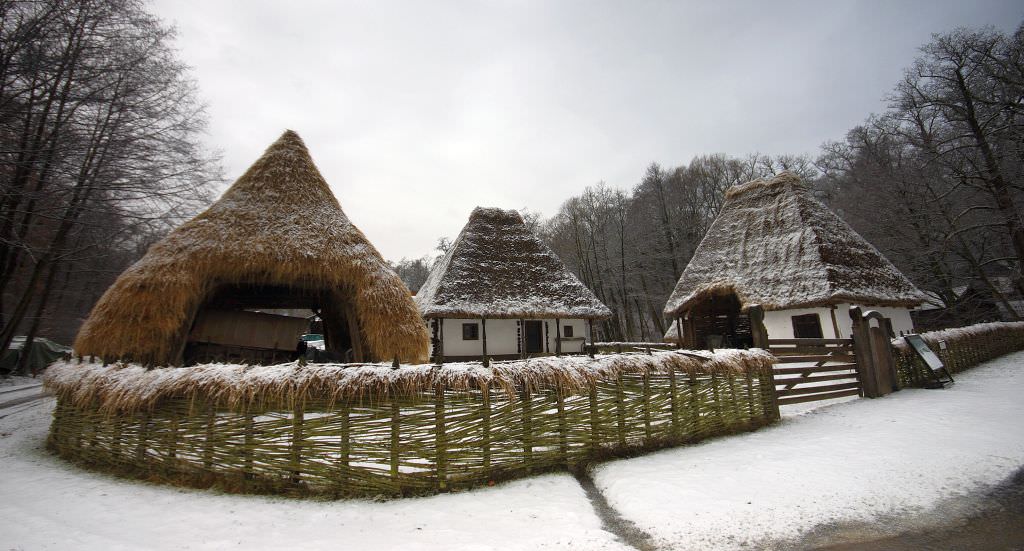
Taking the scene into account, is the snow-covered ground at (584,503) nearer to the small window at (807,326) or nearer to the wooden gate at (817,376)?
the wooden gate at (817,376)

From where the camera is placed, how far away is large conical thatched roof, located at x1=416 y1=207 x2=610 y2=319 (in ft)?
55.1

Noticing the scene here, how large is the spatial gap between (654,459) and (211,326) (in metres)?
10.1

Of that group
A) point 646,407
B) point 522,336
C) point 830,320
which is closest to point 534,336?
point 522,336

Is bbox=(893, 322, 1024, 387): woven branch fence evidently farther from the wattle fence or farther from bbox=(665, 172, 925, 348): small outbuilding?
the wattle fence

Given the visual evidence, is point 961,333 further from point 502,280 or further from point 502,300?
point 502,280

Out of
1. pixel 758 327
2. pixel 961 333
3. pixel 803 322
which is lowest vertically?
pixel 961 333

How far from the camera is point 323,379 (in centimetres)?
447

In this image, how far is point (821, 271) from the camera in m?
15.5

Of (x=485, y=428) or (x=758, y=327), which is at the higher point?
(x=758, y=327)

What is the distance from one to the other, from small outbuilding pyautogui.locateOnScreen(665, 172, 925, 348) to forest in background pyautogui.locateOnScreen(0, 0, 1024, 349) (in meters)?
4.17

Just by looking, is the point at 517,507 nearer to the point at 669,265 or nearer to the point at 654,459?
the point at 654,459

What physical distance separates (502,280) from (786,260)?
40.0ft

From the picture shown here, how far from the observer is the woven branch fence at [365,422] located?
14.5ft

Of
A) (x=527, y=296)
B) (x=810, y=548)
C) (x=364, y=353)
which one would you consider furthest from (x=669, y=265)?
(x=810, y=548)
